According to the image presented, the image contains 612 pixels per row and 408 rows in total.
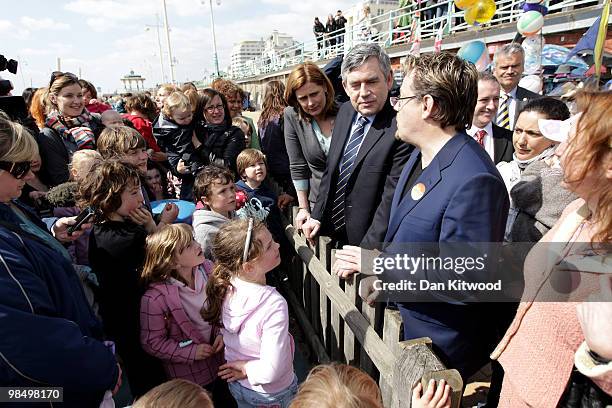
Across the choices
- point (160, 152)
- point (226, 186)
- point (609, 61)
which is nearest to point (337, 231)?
point (226, 186)

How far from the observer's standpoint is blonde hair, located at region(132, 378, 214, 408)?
46.0 inches

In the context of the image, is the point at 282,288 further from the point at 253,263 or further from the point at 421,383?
the point at 421,383

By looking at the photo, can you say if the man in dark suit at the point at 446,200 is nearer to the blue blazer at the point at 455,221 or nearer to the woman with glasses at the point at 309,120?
the blue blazer at the point at 455,221

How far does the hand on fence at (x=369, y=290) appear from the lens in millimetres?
1832

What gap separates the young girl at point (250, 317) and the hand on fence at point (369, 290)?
423 millimetres

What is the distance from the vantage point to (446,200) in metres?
1.47

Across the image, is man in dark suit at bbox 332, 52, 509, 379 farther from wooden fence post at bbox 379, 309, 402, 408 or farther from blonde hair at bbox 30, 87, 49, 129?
blonde hair at bbox 30, 87, 49, 129

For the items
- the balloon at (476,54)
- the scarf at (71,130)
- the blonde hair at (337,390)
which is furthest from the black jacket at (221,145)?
the balloon at (476,54)

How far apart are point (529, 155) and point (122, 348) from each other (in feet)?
Result: 9.83

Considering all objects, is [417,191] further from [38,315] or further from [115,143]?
[115,143]

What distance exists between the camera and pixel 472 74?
162 centimetres

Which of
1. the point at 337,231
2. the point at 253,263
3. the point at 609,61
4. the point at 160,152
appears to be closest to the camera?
the point at 253,263

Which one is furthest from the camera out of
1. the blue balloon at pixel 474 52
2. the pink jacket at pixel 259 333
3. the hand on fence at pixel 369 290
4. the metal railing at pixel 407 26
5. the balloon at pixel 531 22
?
the metal railing at pixel 407 26

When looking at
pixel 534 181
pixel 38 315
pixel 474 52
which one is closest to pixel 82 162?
pixel 38 315
